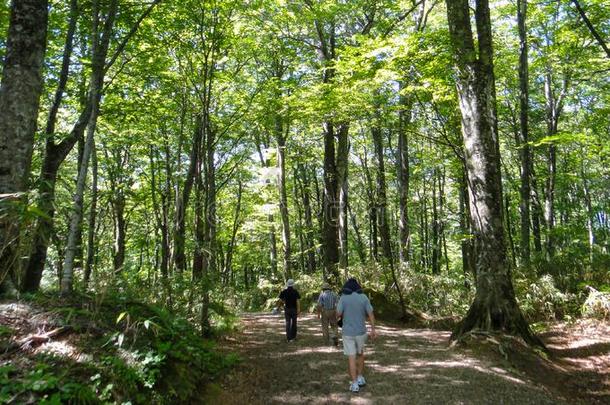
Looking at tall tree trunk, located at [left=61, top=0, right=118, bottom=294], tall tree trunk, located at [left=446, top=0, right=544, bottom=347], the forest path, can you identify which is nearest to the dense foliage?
tall tree trunk, located at [left=61, top=0, right=118, bottom=294]

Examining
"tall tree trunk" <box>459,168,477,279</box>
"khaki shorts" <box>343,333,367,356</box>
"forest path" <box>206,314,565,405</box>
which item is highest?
"tall tree trunk" <box>459,168,477,279</box>

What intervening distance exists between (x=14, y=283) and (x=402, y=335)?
914 centimetres

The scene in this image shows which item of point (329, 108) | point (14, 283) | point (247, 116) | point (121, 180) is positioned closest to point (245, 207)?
point (121, 180)

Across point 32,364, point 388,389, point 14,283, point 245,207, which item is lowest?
point 388,389

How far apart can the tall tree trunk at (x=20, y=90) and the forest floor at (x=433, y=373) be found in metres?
4.40

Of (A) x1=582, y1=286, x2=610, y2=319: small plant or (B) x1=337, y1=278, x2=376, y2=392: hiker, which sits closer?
(B) x1=337, y1=278, x2=376, y2=392: hiker

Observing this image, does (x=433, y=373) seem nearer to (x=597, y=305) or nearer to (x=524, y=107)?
(x=597, y=305)

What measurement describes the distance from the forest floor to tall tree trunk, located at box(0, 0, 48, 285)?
440cm

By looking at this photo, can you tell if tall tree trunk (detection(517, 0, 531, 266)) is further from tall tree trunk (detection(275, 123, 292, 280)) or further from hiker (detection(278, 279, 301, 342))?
tall tree trunk (detection(275, 123, 292, 280))

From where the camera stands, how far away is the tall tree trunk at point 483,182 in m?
8.54

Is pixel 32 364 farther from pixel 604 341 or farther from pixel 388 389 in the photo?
pixel 604 341

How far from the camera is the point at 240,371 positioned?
26.0ft

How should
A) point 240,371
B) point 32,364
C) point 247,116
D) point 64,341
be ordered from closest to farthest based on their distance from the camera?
point 32,364 → point 64,341 → point 240,371 → point 247,116

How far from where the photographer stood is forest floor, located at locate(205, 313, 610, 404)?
6.43 meters
